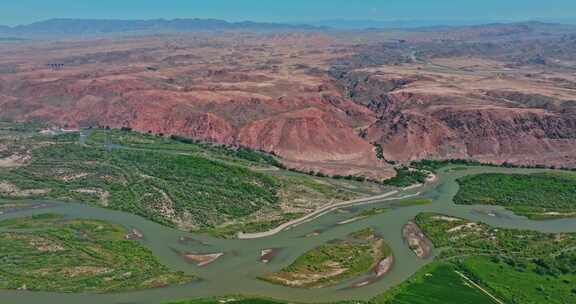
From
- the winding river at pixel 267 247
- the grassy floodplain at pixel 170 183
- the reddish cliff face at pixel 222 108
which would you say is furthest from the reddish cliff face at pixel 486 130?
the grassy floodplain at pixel 170 183

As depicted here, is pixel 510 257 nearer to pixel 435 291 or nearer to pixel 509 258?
pixel 509 258

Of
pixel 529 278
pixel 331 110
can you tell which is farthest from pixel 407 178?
pixel 331 110

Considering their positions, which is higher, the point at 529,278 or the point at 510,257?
the point at 510,257

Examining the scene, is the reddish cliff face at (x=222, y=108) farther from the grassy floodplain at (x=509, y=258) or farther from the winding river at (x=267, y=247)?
the grassy floodplain at (x=509, y=258)

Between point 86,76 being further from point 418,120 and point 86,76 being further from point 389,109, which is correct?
point 418,120

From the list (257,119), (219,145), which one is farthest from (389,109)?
(219,145)

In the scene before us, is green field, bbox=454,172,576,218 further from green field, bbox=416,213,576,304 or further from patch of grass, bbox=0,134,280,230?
patch of grass, bbox=0,134,280,230
